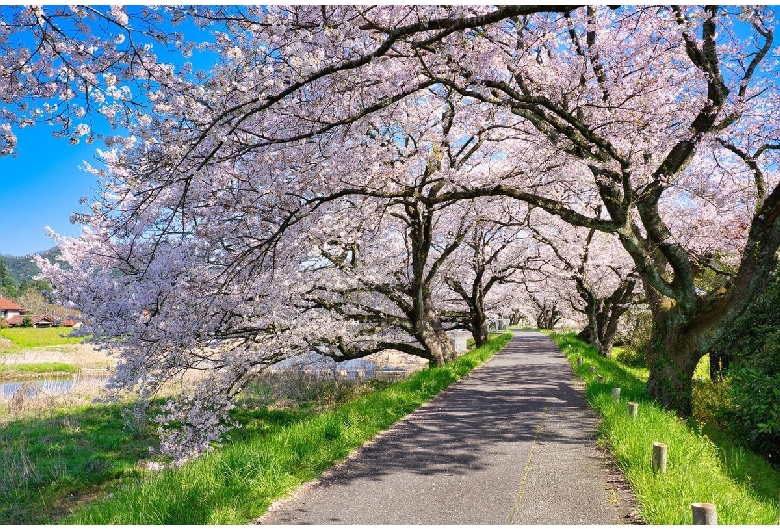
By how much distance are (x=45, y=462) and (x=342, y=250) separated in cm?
905

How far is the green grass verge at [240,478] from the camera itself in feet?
14.9

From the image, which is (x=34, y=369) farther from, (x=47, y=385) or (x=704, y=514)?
(x=704, y=514)

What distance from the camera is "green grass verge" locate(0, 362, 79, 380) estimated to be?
29.1 meters

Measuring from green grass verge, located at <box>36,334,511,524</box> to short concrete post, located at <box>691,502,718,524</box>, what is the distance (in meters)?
3.80

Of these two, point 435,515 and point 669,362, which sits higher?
point 669,362

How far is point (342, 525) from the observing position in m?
4.53

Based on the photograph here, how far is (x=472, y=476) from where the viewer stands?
5781 mm

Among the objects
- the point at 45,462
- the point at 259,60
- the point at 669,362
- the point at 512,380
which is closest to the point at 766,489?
the point at 669,362

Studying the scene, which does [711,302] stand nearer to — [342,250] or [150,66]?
[342,250]

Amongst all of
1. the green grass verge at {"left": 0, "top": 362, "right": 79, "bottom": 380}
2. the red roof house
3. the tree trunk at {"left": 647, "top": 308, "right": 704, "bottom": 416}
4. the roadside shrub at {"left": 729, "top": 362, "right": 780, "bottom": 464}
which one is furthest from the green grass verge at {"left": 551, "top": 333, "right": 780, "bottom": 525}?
the red roof house

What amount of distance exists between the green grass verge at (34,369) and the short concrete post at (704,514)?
33.5 meters

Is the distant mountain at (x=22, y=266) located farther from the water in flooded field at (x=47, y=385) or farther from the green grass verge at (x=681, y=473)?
the green grass verge at (x=681, y=473)

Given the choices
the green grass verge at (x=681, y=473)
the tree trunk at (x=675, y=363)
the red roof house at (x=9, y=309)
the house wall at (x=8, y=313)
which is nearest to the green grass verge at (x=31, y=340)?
the red roof house at (x=9, y=309)

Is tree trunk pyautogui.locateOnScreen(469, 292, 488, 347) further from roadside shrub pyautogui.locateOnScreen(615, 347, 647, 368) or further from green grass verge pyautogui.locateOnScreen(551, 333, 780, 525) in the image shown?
green grass verge pyautogui.locateOnScreen(551, 333, 780, 525)
